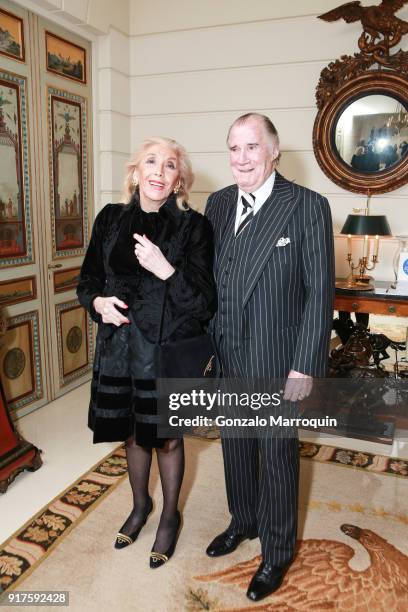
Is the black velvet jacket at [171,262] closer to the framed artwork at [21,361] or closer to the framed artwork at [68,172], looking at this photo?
the framed artwork at [21,361]

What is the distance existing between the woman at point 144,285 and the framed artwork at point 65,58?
2.00 meters

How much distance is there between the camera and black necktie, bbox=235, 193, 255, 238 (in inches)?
68.7

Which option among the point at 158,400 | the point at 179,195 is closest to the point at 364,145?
the point at 179,195

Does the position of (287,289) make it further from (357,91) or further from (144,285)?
(357,91)

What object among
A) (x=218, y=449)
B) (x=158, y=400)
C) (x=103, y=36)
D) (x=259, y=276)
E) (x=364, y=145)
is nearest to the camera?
(x=259, y=276)

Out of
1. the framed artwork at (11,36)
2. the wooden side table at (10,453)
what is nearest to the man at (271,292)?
the wooden side table at (10,453)

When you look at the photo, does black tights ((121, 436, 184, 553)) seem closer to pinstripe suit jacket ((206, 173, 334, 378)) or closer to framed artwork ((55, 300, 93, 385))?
pinstripe suit jacket ((206, 173, 334, 378))

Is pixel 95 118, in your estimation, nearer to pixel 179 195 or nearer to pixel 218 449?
pixel 179 195

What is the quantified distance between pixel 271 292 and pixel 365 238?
2035 millimetres

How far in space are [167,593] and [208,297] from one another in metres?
1.10

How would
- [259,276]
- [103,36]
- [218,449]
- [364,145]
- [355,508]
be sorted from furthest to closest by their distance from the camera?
[103,36]
[364,145]
[218,449]
[355,508]
[259,276]

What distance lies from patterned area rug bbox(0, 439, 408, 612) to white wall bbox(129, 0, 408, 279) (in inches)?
68.2

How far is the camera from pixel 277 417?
5.78 feet

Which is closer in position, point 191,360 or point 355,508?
point 191,360
